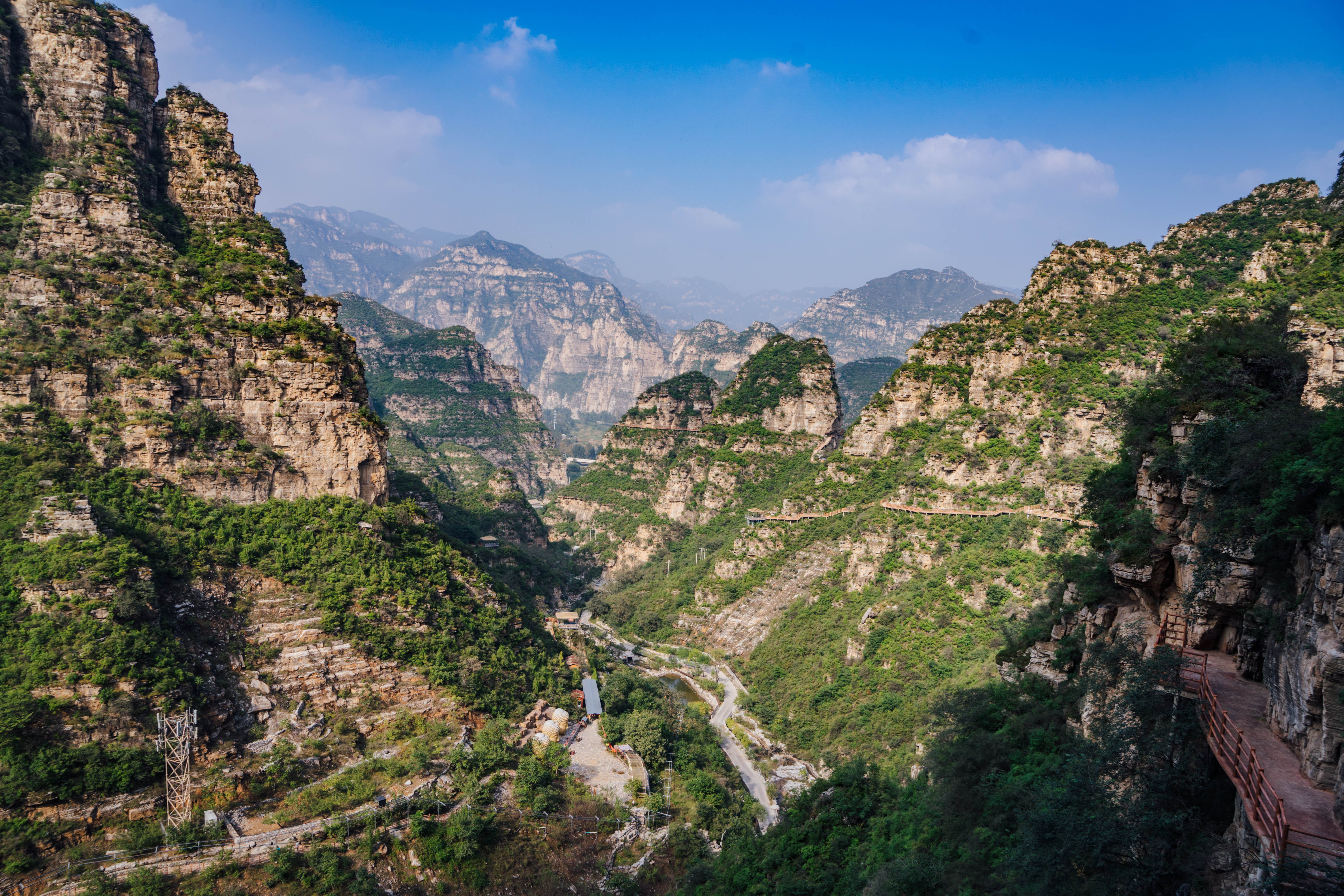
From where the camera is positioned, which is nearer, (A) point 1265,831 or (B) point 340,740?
(A) point 1265,831

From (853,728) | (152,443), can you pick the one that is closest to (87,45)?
(152,443)

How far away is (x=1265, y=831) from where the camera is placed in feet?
40.7

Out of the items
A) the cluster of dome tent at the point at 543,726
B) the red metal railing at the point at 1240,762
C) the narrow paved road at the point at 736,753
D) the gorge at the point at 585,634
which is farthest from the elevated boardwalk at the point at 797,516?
the red metal railing at the point at 1240,762

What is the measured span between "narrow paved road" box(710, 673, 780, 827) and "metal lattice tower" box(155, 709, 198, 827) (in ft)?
120

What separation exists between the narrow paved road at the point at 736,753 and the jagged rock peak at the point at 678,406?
72.0 metres

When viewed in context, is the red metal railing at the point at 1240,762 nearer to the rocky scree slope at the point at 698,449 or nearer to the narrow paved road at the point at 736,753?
the narrow paved road at the point at 736,753

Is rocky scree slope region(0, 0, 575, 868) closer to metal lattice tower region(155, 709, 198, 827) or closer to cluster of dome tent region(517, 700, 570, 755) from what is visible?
metal lattice tower region(155, 709, 198, 827)

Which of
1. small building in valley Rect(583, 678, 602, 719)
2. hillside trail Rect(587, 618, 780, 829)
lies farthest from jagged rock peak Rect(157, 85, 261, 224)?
hillside trail Rect(587, 618, 780, 829)

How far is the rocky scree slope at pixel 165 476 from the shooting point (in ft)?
109

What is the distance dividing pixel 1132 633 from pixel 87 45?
229 feet

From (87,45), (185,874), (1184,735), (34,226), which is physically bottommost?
(185,874)

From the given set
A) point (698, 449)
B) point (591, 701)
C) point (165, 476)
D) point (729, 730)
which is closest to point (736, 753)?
point (729, 730)

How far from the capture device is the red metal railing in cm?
1188

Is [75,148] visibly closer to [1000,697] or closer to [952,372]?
[1000,697]
